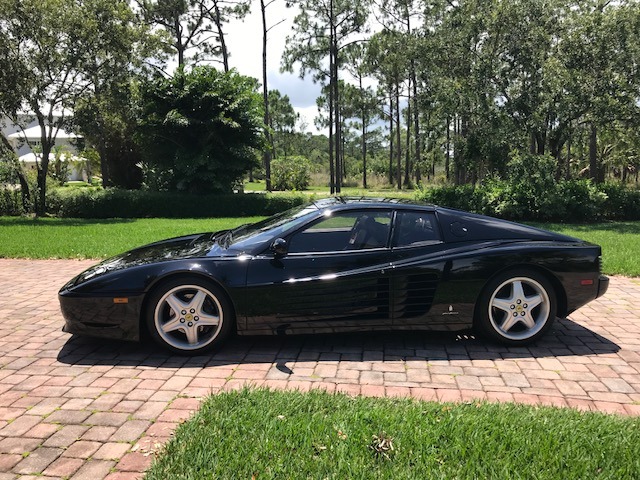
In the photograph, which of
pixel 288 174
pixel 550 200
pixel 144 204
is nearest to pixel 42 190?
pixel 144 204

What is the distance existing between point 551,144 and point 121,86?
1678 centimetres

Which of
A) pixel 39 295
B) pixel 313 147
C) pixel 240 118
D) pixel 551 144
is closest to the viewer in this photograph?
pixel 39 295

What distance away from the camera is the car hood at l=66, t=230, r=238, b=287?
161 inches

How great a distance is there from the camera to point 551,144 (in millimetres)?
17688

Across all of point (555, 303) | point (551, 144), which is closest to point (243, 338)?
point (555, 303)

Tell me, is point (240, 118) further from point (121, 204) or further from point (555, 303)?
point (555, 303)

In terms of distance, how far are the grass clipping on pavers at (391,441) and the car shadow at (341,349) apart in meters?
0.84

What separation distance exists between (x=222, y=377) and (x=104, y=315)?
1166mm

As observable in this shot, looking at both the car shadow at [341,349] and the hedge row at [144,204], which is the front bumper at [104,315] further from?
the hedge row at [144,204]

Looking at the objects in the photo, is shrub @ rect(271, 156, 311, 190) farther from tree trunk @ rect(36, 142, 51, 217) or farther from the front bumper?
the front bumper

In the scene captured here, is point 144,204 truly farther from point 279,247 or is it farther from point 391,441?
point 391,441

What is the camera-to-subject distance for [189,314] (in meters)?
3.93

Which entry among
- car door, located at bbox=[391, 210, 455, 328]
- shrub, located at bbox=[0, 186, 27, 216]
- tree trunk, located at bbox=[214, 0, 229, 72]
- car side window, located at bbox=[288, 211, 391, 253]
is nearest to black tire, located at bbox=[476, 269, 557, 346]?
car door, located at bbox=[391, 210, 455, 328]

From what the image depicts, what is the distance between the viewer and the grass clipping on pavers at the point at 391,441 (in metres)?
2.36
